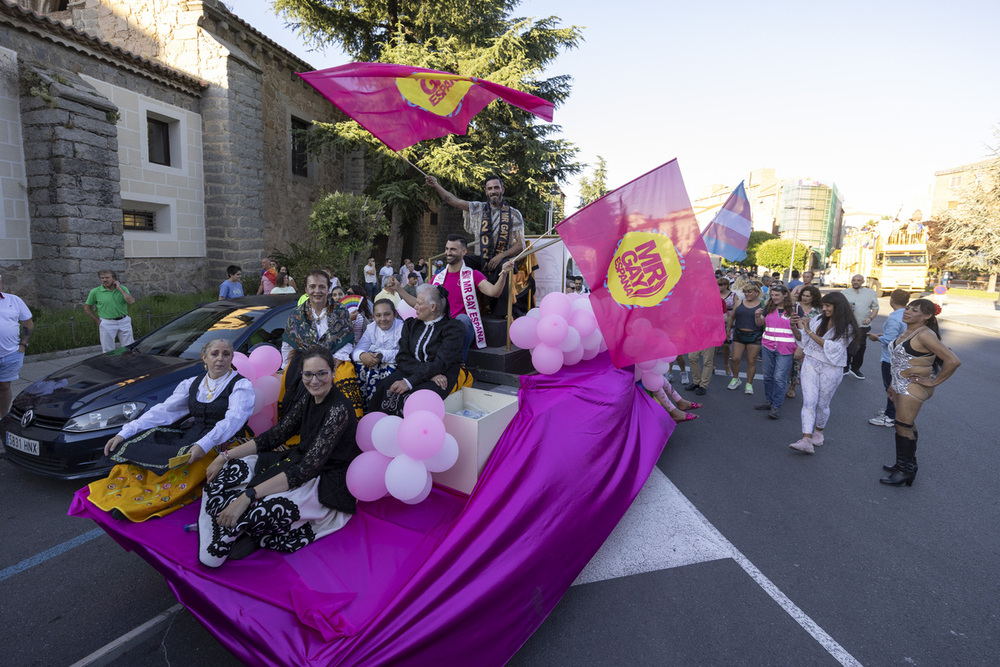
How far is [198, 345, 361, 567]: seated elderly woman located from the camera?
8.90 ft

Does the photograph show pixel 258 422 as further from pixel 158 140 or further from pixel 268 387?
pixel 158 140

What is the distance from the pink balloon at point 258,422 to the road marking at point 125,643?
47.6 inches

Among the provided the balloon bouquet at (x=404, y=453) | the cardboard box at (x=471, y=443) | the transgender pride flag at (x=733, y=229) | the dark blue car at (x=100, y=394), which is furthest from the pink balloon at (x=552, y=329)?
the transgender pride flag at (x=733, y=229)

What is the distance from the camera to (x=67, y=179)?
9680 mm

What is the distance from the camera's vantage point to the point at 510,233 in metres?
5.35

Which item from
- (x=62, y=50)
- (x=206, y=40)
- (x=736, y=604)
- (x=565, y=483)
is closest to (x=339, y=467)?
(x=565, y=483)

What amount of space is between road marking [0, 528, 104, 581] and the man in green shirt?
4287mm

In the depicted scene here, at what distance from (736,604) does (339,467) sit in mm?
2622

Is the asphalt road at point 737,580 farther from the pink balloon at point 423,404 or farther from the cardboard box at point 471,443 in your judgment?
the pink balloon at point 423,404

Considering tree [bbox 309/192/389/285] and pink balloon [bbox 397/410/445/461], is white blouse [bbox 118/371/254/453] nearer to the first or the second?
pink balloon [bbox 397/410/445/461]

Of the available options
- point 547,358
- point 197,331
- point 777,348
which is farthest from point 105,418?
point 777,348

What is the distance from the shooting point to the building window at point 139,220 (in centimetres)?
1252

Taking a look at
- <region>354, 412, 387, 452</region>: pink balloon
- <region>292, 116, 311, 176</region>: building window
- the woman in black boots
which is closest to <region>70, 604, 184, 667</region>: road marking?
<region>354, 412, 387, 452</region>: pink balloon

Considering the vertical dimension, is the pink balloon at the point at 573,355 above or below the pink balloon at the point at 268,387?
above
